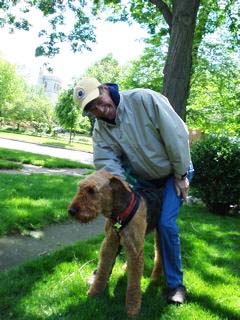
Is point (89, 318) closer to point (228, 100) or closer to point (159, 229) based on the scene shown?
point (159, 229)

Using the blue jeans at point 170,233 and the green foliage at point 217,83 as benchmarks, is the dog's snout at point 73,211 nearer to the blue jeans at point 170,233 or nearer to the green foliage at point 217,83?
the blue jeans at point 170,233

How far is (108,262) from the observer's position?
3.45 meters

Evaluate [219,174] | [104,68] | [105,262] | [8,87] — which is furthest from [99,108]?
[104,68]

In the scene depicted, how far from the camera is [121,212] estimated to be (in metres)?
3.07

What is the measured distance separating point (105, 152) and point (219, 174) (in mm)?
5656

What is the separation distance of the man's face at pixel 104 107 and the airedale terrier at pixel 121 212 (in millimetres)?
567

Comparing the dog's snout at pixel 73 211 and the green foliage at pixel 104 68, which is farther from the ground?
the green foliage at pixel 104 68

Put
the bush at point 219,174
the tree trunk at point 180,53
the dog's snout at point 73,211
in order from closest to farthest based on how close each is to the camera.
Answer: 1. the dog's snout at point 73,211
2. the tree trunk at point 180,53
3. the bush at point 219,174

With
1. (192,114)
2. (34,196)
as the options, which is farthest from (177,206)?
(192,114)

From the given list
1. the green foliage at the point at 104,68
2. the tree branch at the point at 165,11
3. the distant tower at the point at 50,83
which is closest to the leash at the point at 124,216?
the tree branch at the point at 165,11

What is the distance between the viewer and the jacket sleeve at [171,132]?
323cm

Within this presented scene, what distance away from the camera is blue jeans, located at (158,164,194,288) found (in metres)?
3.40

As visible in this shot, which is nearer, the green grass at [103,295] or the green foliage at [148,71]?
the green grass at [103,295]

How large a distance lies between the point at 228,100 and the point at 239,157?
12.5 metres
